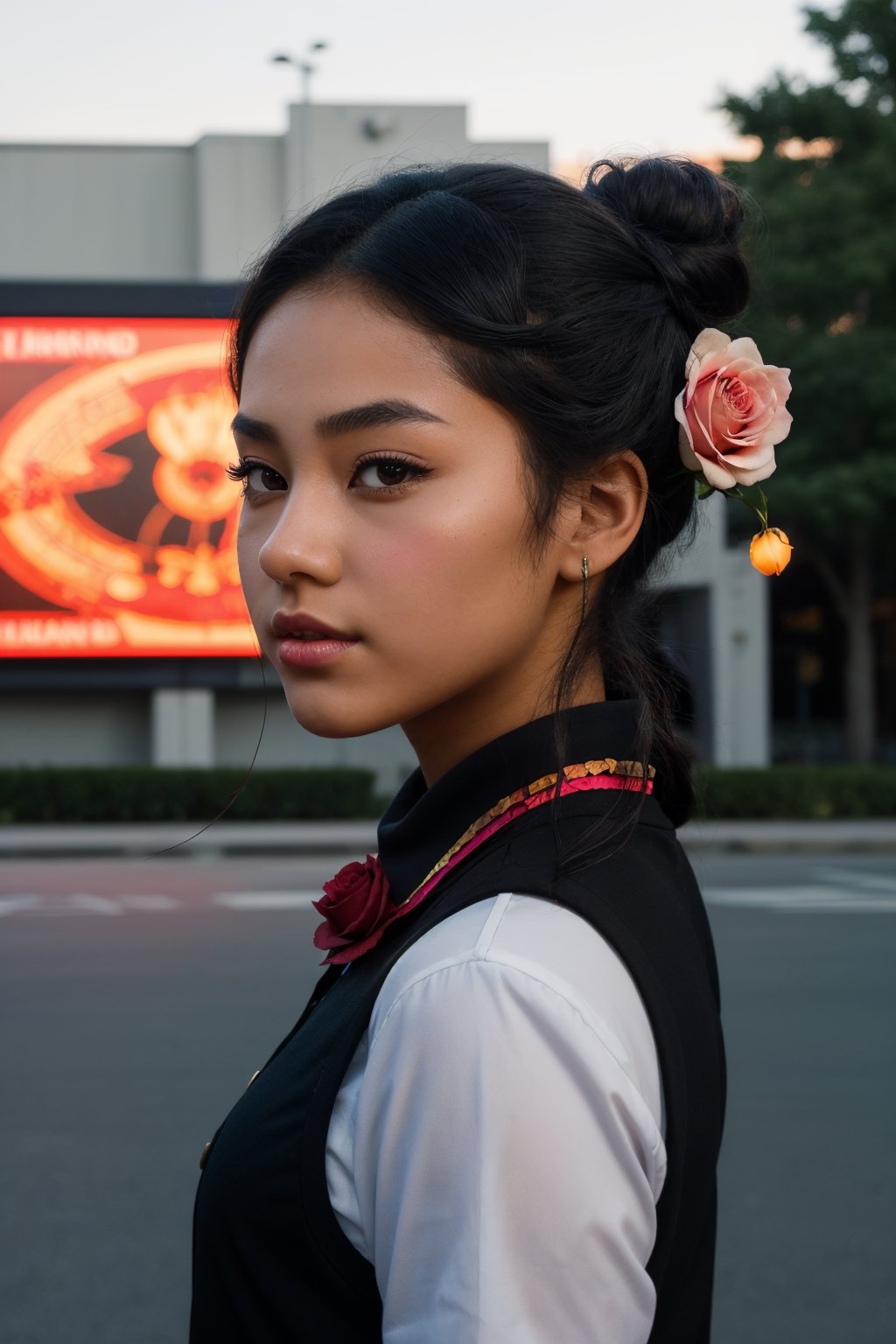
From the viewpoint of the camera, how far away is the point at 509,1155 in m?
0.94

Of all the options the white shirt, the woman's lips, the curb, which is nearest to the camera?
the white shirt

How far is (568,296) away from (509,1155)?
2.33 ft

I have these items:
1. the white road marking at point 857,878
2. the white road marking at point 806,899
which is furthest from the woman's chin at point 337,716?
the white road marking at point 857,878

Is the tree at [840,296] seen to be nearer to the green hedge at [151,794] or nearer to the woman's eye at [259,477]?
the green hedge at [151,794]

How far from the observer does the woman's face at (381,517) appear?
3.92 feet

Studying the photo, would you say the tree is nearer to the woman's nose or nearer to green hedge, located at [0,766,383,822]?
green hedge, located at [0,766,383,822]

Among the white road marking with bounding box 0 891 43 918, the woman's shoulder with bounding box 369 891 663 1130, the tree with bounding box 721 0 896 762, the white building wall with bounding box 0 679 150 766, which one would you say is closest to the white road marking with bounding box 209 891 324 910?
the white road marking with bounding box 0 891 43 918

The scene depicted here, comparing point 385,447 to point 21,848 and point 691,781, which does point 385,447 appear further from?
point 21,848

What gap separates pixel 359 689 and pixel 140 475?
805 inches

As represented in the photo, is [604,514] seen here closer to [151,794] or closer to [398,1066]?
[398,1066]

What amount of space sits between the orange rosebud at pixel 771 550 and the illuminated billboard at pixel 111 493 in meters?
19.7

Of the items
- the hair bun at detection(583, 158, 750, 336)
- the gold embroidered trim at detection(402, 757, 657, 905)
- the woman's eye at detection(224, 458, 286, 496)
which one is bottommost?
the gold embroidered trim at detection(402, 757, 657, 905)

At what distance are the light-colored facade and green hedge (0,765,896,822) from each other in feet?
3.14

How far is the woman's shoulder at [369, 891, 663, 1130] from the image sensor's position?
0.97m
